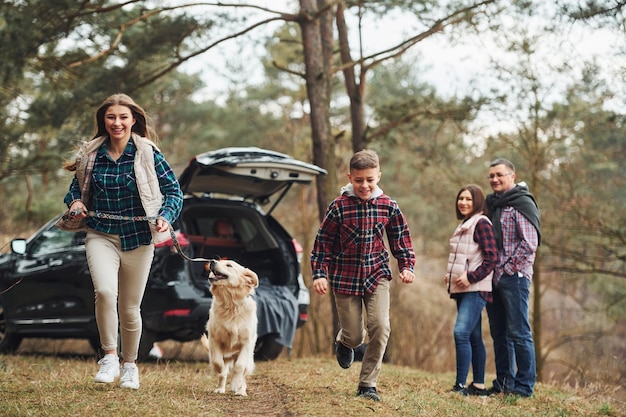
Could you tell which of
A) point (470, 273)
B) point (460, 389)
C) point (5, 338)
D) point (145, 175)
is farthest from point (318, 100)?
point (145, 175)

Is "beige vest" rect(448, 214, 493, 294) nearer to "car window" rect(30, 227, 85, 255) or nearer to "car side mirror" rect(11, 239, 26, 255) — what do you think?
"car side mirror" rect(11, 239, 26, 255)

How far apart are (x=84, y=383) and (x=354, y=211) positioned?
7.62 feet

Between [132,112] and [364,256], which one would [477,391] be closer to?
[364,256]

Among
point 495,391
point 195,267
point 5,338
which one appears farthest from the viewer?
point 5,338

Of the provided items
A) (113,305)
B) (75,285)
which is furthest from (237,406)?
(75,285)

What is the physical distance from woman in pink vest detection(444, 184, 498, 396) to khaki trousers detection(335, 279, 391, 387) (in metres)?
1.33

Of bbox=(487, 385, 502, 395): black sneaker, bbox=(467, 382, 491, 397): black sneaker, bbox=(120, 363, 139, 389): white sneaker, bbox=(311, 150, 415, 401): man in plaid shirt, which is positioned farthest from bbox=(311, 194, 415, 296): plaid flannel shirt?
Result: bbox=(487, 385, 502, 395): black sneaker

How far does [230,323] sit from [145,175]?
4.27ft

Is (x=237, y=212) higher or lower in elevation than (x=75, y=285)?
higher

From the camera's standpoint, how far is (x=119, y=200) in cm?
495

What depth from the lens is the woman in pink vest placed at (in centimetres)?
618

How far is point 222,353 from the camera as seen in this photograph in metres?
5.44

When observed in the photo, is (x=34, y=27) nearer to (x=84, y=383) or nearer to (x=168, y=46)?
(x=168, y=46)

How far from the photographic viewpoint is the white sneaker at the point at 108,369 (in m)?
4.83
